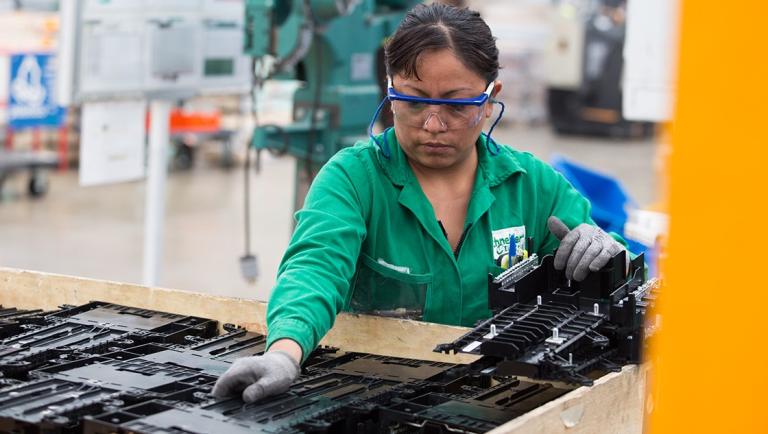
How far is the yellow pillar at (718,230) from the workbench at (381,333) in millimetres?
720

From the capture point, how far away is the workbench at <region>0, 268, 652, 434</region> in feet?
7.39

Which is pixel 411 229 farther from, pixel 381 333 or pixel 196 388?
pixel 196 388

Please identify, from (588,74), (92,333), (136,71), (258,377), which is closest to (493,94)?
(258,377)

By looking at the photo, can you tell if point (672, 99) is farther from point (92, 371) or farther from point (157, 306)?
point (157, 306)

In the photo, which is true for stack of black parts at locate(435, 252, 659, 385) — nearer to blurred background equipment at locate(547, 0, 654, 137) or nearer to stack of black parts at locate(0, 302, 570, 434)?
stack of black parts at locate(0, 302, 570, 434)

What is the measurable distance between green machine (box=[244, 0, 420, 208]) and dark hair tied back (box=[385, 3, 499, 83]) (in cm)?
279

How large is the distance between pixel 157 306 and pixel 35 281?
13.8 inches

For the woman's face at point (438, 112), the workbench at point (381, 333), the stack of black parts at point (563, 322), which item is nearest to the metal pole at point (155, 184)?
Result: the workbench at point (381, 333)

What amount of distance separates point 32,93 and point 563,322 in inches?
302

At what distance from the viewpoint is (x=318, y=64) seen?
5633 millimetres

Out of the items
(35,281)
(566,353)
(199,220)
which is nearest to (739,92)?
(566,353)

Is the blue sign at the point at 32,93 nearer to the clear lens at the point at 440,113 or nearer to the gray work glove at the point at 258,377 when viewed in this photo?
the clear lens at the point at 440,113

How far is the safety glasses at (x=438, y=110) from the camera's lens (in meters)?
2.65

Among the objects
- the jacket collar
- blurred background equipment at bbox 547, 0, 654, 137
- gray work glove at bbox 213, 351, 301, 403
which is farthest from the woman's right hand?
blurred background equipment at bbox 547, 0, 654, 137
